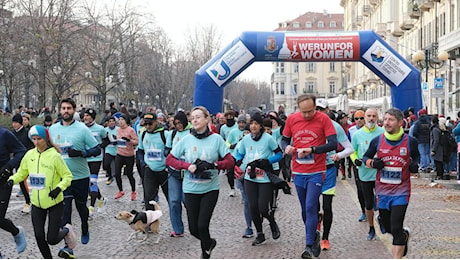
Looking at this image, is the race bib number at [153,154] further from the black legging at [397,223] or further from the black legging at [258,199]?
the black legging at [397,223]

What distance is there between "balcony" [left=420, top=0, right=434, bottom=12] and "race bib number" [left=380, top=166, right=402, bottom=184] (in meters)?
32.8

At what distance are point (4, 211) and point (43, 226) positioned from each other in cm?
110

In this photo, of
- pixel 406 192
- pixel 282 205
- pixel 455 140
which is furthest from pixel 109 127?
pixel 406 192

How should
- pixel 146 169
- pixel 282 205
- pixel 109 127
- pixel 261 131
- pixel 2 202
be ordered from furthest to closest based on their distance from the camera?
pixel 109 127 → pixel 282 205 → pixel 146 169 → pixel 261 131 → pixel 2 202

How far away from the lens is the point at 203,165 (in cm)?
724

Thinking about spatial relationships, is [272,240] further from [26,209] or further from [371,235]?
[26,209]

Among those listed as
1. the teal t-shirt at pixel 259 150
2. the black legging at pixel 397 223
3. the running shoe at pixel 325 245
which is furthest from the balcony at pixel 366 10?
the black legging at pixel 397 223

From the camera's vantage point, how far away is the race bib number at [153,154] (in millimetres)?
10812

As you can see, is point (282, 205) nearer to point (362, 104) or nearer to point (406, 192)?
point (406, 192)

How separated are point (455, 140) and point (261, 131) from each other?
10.5m

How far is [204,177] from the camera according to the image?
24.0 feet

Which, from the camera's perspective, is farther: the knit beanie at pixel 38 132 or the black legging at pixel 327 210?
the black legging at pixel 327 210

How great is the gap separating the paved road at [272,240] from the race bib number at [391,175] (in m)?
1.23

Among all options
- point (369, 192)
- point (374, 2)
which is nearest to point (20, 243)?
point (369, 192)
